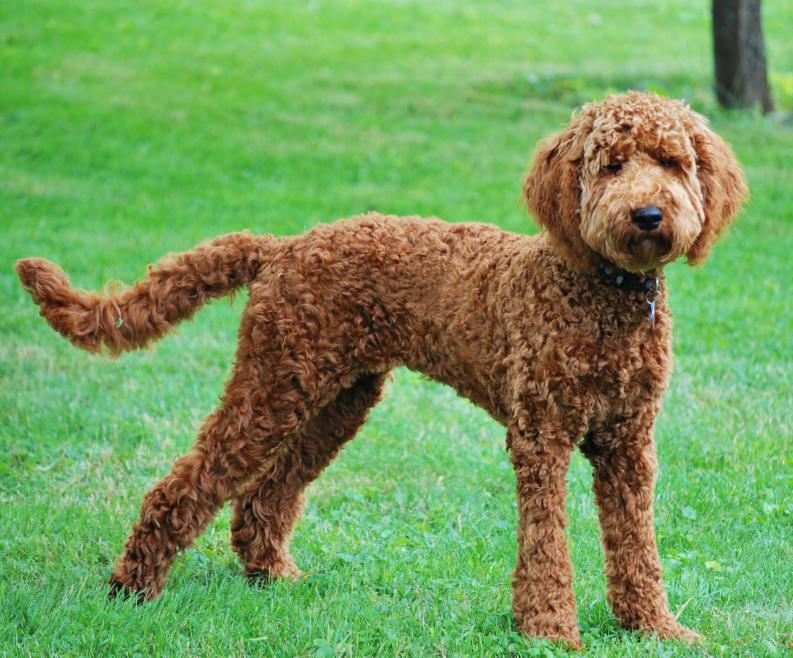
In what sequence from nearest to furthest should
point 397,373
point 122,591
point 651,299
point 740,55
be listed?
point 651,299 → point 122,591 → point 397,373 → point 740,55

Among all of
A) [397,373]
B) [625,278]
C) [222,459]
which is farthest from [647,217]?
[397,373]

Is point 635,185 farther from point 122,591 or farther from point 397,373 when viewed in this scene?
point 397,373

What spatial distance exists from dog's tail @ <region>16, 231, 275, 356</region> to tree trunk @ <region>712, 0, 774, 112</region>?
10.0 metres

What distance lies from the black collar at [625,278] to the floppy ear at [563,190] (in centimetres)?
8

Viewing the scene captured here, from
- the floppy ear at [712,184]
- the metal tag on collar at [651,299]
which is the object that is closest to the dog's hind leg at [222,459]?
the metal tag on collar at [651,299]

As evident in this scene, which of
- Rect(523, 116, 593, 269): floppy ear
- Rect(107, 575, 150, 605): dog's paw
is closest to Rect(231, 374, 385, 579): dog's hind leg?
Rect(107, 575, 150, 605): dog's paw

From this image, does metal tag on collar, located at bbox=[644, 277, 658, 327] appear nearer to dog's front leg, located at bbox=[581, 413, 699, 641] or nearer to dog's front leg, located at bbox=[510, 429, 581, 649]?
dog's front leg, located at bbox=[581, 413, 699, 641]

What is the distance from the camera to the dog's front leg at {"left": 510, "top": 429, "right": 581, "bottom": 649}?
403cm

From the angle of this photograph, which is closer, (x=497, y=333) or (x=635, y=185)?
(x=635, y=185)

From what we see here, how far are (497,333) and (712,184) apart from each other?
967 millimetres

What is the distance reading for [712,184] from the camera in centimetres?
397

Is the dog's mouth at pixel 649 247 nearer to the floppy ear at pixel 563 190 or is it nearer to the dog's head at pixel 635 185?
the dog's head at pixel 635 185

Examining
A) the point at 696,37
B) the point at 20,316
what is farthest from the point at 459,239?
the point at 696,37

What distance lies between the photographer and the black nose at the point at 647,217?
12.1ft
